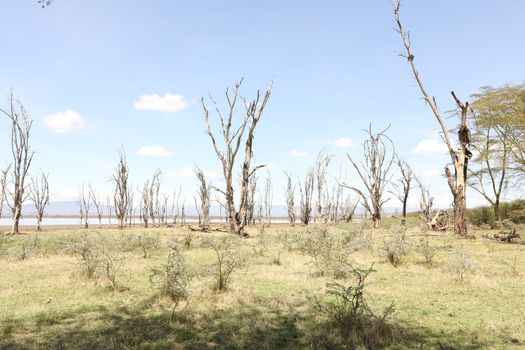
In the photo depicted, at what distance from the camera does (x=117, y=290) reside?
7992mm

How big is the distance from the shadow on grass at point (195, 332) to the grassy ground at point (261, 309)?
0.02 m

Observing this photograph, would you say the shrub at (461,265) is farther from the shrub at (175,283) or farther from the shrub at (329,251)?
the shrub at (175,283)

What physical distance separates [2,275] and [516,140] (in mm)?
28324

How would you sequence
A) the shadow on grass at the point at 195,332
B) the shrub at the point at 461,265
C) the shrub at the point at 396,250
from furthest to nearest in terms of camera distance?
the shrub at the point at 396,250, the shrub at the point at 461,265, the shadow on grass at the point at 195,332

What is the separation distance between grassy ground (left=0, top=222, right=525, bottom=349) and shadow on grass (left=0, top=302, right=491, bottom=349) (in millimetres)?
16

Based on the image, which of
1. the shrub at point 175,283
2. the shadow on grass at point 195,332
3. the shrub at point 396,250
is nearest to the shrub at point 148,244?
the shrub at point 175,283

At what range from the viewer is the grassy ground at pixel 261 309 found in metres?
5.26

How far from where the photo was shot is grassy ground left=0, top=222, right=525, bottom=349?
17.3ft

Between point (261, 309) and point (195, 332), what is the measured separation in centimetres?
149

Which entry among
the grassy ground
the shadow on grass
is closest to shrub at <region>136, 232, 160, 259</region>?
the grassy ground

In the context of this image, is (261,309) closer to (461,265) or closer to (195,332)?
(195,332)

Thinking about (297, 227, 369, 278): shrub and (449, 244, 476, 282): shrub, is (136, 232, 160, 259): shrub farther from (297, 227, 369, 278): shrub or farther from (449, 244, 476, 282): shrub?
(449, 244, 476, 282): shrub

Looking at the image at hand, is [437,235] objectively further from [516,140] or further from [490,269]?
[516,140]

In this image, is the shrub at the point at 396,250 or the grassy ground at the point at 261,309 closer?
the grassy ground at the point at 261,309
